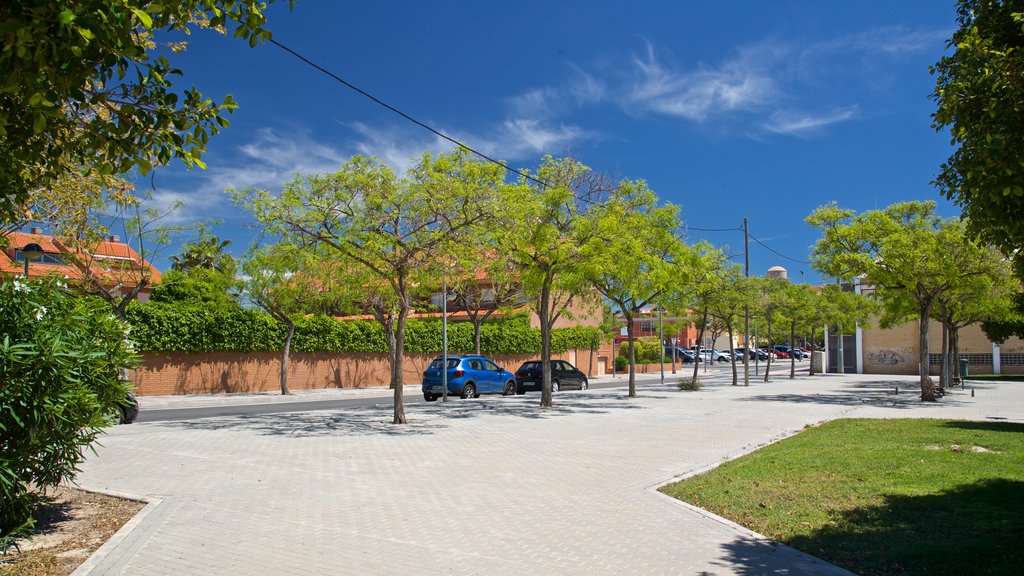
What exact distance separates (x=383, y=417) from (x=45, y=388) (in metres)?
13.0

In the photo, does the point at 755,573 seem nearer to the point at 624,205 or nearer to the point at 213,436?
the point at 213,436

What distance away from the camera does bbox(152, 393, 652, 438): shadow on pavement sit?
50.0ft

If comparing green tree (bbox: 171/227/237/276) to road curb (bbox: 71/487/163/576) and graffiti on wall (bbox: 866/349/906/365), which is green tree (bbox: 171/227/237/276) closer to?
road curb (bbox: 71/487/163/576)

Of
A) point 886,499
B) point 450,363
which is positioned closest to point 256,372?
point 450,363

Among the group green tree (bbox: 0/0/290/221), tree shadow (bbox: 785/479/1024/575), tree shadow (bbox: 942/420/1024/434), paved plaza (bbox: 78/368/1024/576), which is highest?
green tree (bbox: 0/0/290/221)

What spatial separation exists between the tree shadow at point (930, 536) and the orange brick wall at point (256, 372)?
24.0m

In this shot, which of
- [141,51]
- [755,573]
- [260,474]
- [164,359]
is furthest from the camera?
[164,359]

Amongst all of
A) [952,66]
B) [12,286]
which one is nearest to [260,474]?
[12,286]

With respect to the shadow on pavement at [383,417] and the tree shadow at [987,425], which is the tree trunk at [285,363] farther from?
the tree shadow at [987,425]

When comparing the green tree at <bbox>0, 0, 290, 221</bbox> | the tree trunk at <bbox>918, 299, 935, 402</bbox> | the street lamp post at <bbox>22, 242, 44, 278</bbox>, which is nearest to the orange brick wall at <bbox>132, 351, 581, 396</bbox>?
the street lamp post at <bbox>22, 242, 44, 278</bbox>

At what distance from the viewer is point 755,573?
214 inches

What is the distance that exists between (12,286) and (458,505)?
15.7 feet

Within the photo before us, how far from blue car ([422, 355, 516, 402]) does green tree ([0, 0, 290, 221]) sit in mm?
19998

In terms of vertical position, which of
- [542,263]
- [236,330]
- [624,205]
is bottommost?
[236,330]
